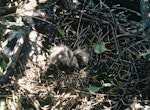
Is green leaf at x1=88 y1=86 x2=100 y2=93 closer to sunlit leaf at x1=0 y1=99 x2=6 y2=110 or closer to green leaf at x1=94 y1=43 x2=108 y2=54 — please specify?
green leaf at x1=94 y1=43 x2=108 y2=54

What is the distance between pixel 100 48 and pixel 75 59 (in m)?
0.17

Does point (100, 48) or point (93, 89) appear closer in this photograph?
point (93, 89)

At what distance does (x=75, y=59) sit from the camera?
2.15 metres

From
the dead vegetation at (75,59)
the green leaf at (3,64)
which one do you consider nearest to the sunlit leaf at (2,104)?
the dead vegetation at (75,59)

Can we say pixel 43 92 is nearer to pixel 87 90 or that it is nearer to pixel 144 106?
pixel 87 90

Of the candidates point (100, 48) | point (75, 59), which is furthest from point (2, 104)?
point (100, 48)

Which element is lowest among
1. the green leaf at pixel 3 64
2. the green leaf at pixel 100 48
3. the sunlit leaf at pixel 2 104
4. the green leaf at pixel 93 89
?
the green leaf at pixel 93 89

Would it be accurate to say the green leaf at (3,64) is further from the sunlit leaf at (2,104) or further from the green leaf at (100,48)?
the green leaf at (100,48)

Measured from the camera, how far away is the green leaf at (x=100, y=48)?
2172 millimetres

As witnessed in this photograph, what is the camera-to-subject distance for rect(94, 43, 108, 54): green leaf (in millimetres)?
2172

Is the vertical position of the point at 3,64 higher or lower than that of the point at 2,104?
higher

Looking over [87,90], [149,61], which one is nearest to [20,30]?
[87,90]

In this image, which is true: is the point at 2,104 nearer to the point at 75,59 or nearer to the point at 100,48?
the point at 75,59

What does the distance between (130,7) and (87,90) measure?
2.28 ft
